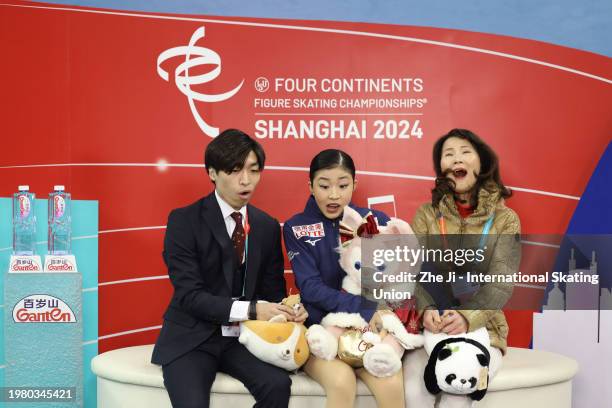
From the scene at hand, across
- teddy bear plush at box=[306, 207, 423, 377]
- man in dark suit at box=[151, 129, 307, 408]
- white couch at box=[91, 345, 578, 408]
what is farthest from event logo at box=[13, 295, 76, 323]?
teddy bear plush at box=[306, 207, 423, 377]

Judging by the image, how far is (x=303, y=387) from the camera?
9.80ft

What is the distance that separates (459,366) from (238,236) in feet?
3.71

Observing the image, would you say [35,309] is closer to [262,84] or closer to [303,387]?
[303,387]

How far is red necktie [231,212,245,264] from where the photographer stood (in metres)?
3.16

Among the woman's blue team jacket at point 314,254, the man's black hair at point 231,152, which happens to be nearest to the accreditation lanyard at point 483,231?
the woman's blue team jacket at point 314,254

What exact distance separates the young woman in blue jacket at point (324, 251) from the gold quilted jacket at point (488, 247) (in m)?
0.23

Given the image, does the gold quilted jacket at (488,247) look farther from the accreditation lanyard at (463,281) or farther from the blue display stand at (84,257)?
the blue display stand at (84,257)

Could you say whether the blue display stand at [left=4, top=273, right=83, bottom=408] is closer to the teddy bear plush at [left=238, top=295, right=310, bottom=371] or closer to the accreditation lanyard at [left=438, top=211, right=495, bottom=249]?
the teddy bear plush at [left=238, top=295, right=310, bottom=371]

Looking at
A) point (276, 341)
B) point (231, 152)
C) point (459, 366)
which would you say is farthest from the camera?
point (231, 152)

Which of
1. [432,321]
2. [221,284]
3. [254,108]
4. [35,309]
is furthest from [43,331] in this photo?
[432,321]

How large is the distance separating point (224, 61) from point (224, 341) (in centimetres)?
156

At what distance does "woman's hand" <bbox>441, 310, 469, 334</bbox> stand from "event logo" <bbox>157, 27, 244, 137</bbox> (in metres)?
1.64

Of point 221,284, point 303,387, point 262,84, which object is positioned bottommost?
point 303,387

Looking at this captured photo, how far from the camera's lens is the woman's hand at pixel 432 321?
295 cm
